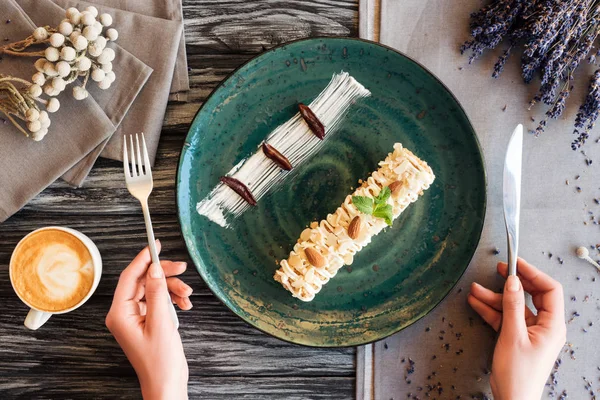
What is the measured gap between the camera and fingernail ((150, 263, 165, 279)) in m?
1.31

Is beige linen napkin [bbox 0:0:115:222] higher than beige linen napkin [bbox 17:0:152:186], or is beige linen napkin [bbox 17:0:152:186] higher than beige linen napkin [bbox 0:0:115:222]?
beige linen napkin [bbox 17:0:152:186]

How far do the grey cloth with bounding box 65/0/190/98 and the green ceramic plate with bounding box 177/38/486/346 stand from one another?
0.55 feet

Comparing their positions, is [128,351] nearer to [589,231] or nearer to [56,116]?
[56,116]

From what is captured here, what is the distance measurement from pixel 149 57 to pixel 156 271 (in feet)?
2.18

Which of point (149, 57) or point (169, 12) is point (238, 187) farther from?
point (169, 12)

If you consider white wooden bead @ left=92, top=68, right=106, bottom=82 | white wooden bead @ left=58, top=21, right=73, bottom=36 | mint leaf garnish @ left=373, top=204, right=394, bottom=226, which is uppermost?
mint leaf garnish @ left=373, top=204, right=394, bottom=226

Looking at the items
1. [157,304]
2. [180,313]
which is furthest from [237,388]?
[157,304]

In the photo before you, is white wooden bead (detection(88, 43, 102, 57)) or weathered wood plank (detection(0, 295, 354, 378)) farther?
weathered wood plank (detection(0, 295, 354, 378))

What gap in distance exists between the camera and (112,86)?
4.72 ft

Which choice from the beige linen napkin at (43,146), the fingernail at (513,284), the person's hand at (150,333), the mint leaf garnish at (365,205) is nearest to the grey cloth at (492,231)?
the fingernail at (513,284)

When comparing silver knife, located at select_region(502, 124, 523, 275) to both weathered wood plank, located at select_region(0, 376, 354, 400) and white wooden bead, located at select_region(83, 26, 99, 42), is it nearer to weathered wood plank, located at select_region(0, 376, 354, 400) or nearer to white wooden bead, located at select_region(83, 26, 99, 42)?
weathered wood plank, located at select_region(0, 376, 354, 400)

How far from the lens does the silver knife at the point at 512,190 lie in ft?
4.59

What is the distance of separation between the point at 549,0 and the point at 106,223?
5.01 feet

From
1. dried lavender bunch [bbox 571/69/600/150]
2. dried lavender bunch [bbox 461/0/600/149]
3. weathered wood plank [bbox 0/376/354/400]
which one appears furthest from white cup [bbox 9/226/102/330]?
dried lavender bunch [bbox 571/69/600/150]
